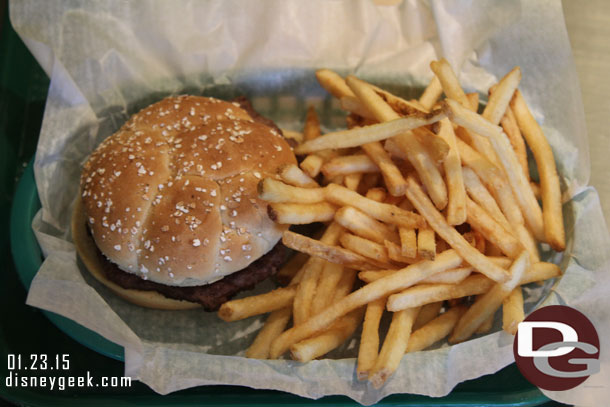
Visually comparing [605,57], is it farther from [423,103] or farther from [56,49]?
[56,49]

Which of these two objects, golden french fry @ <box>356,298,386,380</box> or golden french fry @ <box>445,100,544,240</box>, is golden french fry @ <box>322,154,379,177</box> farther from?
golden french fry @ <box>356,298,386,380</box>

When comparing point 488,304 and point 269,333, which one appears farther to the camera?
point 269,333

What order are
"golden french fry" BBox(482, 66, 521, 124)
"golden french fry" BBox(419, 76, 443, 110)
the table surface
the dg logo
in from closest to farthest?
the dg logo, "golden french fry" BBox(482, 66, 521, 124), "golden french fry" BBox(419, 76, 443, 110), the table surface

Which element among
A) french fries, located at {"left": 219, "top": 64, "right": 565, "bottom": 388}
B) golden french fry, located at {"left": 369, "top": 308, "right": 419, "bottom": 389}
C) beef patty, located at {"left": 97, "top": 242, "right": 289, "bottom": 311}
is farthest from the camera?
beef patty, located at {"left": 97, "top": 242, "right": 289, "bottom": 311}

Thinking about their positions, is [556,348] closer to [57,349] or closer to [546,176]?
[546,176]

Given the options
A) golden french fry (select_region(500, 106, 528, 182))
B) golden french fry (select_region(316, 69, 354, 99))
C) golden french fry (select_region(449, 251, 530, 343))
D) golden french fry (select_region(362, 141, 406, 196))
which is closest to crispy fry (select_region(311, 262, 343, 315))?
golden french fry (select_region(362, 141, 406, 196))

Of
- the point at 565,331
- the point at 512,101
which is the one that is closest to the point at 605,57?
the point at 512,101

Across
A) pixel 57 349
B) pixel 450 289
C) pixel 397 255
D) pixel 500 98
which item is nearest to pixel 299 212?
pixel 397 255
